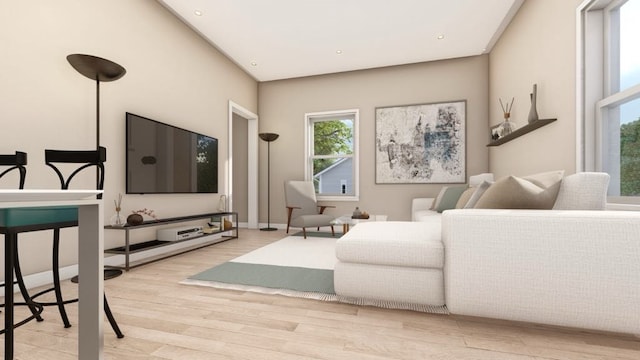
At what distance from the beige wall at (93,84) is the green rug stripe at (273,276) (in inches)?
48.6

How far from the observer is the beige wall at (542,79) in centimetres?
231

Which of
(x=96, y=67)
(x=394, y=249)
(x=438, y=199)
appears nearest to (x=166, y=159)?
(x=96, y=67)

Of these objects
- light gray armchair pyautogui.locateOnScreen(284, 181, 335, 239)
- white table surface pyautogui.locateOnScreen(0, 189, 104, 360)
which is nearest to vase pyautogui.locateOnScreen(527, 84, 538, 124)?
light gray armchair pyautogui.locateOnScreen(284, 181, 335, 239)

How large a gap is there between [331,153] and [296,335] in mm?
4025

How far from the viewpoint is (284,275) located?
7.14 ft

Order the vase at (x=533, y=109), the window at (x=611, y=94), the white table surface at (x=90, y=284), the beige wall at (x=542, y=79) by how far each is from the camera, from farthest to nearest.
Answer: the vase at (x=533, y=109) < the beige wall at (x=542, y=79) < the window at (x=611, y=94) < the white table surface at (x=90, y=284)

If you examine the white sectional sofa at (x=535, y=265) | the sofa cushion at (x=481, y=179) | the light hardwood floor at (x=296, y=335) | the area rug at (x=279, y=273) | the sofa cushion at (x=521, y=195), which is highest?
the sofa cushion at (x=481, y=179)

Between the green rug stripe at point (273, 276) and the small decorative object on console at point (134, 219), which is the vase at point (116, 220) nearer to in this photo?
the small decorative object on console at point (134, 219)

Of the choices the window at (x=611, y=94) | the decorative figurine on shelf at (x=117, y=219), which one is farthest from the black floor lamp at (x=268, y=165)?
the window at (x=611, y=94)

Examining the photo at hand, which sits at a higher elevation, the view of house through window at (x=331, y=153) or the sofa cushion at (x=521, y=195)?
the view of house through window at (x=331, y=153)

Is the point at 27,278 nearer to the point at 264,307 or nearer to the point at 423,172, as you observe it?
the point at 264,307

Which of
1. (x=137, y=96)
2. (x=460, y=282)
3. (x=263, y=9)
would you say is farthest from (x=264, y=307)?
(x=263, y=9)

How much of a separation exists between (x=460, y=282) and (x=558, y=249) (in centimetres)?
46

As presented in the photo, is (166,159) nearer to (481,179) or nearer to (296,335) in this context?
(296,335)
